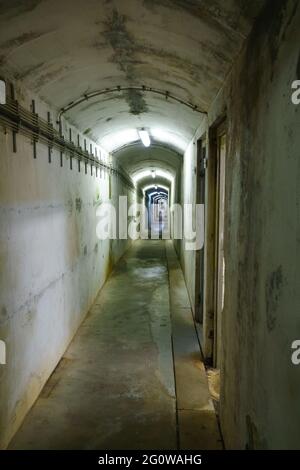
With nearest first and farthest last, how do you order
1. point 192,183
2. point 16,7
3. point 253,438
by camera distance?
point 253,438 < point 16,7 < point 192,183

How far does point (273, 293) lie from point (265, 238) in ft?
0.98

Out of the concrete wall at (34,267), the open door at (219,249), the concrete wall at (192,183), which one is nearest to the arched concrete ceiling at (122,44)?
the concrete wall at (34,267)

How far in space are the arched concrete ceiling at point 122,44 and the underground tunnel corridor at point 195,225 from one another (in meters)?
0.02

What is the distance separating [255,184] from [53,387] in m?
3.10

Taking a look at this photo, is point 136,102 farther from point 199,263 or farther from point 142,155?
point 142,155

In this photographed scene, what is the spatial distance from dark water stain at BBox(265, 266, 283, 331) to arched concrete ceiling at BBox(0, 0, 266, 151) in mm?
1396

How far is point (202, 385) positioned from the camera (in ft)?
13.0

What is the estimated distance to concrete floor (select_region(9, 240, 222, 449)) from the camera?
3066 millimetres

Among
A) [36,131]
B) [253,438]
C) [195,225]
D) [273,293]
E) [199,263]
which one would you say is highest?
[36,131]

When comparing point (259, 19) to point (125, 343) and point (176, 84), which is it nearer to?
point (176, 84)

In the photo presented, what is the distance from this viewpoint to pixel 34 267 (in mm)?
3574

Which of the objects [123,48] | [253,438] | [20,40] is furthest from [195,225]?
[253,438]

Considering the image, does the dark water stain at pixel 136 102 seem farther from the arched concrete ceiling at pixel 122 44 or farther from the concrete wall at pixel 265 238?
the concrete wall at pixel 265 238

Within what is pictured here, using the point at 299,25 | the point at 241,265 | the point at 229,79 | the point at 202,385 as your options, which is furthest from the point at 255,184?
the point at 202,385
